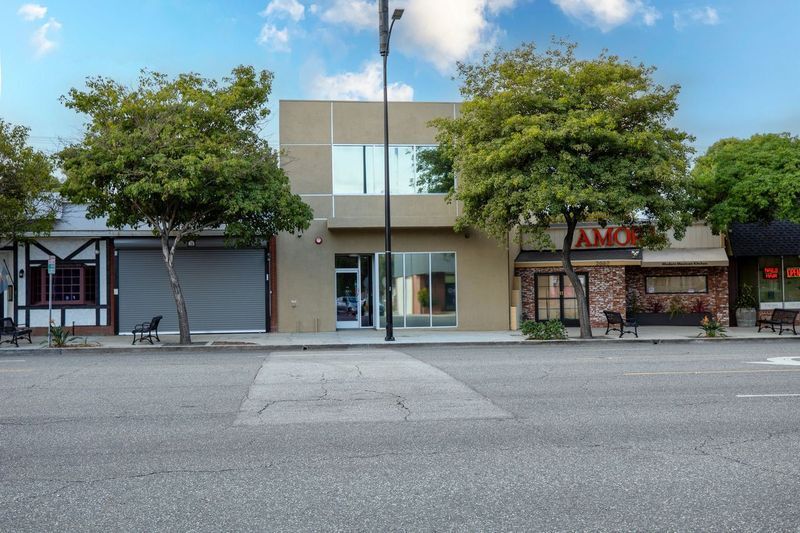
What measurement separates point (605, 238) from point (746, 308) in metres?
6.18

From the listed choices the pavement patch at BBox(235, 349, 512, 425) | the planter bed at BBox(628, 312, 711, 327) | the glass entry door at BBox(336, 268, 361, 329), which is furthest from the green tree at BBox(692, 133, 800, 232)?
the pavement patch at BBox(235, 349, 512, 425)

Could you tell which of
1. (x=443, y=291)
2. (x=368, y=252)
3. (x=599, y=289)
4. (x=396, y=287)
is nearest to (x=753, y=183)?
(x=599, y=289)

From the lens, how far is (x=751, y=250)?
26.6 m

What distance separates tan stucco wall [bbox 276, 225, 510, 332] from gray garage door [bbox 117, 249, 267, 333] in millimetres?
984

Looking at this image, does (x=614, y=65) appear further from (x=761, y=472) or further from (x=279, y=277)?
(x=761, y=472)

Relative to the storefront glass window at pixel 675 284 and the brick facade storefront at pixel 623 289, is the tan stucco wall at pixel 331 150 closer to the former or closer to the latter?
the brick facade storefront at pixel 623 289

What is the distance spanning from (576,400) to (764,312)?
67.8 ft

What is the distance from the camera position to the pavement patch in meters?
8.80

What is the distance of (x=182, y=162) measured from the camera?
18406 millimetres

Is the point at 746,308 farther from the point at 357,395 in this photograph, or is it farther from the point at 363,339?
the point at 357,395

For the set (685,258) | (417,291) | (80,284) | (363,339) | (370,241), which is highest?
(370,241)

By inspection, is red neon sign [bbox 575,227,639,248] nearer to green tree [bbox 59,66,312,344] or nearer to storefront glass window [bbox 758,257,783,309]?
storefront glass window [bbox 758,257,783,309]

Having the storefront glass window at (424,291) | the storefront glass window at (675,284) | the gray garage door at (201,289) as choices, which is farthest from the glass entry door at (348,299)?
the storefront glass window at (675,284)

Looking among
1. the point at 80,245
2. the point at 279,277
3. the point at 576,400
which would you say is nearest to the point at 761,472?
the point at 576,400
